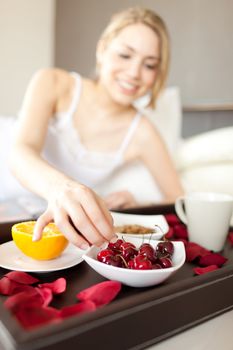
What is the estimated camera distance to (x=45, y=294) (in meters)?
0.48

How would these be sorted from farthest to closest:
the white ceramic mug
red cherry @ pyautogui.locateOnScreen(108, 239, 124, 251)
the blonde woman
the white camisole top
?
the white camisole top
the blonde woman
the white ceramic mug
red cherry @ pyautogui.locateOnScreen(108, 239, 124, 251)

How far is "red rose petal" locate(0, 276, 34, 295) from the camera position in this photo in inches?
19.4

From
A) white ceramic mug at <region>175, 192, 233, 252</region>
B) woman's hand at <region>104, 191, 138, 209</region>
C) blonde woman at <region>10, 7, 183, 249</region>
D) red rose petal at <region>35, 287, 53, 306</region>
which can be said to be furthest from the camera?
blonde woman at <region>10, 7, 183, 249</region>

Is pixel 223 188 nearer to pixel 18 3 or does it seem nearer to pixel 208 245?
pixel 208 245

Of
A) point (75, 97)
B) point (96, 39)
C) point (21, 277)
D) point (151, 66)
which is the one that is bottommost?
point (21, 277)

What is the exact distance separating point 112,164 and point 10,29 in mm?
1278

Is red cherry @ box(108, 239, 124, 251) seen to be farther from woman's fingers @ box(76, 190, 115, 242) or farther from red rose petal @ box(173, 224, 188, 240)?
red rose petal @ box(173, 224, 188, 240)

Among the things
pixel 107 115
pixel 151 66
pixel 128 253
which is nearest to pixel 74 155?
pixel 107 115

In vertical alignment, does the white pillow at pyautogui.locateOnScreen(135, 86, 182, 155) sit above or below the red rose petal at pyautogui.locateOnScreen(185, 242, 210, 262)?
above

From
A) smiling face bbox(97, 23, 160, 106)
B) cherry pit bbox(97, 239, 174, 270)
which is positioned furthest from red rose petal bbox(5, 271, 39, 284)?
smiling face bbox(97, 23, 160, 106)

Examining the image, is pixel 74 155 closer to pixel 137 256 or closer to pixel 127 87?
pixel 127 87

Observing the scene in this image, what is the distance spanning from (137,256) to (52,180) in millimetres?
294

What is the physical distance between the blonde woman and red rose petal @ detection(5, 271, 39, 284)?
1.51 feet

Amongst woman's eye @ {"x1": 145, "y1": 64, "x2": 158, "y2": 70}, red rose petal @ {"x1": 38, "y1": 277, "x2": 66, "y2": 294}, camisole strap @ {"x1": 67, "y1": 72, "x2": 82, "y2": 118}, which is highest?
woman's eye @ {"x1": 145, "y1": 64, "x2": 158, "y2": 70}
